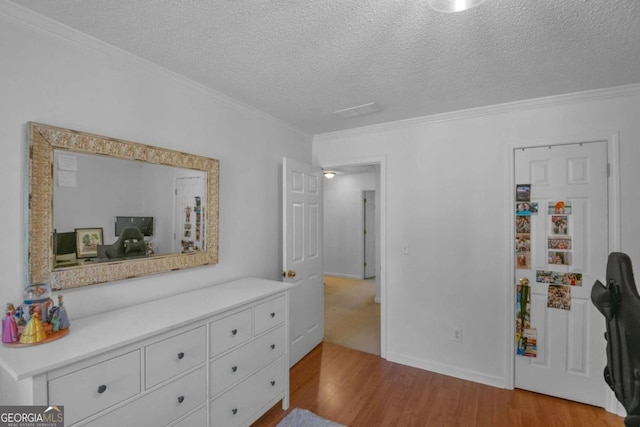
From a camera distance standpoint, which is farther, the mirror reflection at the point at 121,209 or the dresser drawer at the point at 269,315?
the dresser drawer at the point at 269,315

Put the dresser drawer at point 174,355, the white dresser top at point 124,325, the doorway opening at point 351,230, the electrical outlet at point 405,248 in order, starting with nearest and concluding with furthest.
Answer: the white dresser top at point 124,325 → the dresser drawer at point 174,355 → the electrical outlet at point 405,248 → the doorway opening at point 351,230

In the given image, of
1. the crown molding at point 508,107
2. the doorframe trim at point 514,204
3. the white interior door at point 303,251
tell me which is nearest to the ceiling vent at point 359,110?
the crown molding at point 508,107

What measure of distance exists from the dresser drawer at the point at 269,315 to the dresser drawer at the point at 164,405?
473 millimetres

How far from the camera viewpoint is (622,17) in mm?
1451

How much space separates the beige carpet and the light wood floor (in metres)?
0.56

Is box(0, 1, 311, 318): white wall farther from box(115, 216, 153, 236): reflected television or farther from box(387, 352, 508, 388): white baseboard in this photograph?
box(387, 352, 508, 388): white baseboard

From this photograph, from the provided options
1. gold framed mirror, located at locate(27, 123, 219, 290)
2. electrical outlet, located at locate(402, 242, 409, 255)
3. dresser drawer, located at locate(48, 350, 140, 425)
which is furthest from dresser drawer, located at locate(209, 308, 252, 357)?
electrical outlet, located at locate(402, 242, 409, 255)

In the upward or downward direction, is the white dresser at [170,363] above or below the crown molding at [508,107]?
below

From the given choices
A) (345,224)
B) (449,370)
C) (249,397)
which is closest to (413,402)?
(449,370)

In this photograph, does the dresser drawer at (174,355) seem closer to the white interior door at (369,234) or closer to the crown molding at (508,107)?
the crown molding at (508,107)

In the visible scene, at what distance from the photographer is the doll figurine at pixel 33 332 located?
126cm

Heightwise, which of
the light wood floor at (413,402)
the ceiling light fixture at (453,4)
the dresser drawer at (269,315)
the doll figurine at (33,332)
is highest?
the ceiling light fixture at (453,4)

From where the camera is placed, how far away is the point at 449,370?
2.86 m

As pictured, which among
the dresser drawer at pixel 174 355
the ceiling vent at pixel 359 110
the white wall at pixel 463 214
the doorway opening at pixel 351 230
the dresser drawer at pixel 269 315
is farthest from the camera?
the doorway opening at pixel 351 230
